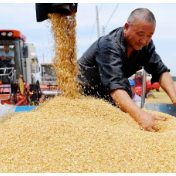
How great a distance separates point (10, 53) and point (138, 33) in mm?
4496

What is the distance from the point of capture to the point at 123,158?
120 centimetres

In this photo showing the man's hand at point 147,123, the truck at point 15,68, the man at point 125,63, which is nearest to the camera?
Result: the man's hand at point 147,123

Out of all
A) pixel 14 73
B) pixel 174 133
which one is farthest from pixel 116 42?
pixel 14 73

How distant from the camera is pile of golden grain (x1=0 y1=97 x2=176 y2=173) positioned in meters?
1.15

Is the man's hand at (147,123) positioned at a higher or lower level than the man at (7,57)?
lower

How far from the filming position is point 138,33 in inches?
75.7

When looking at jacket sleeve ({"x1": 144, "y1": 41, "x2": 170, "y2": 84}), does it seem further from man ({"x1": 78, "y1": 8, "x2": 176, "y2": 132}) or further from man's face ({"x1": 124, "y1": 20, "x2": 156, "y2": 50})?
man's face ({"x1": 124, "y1": 20, "x2": 156, "y2": 50})

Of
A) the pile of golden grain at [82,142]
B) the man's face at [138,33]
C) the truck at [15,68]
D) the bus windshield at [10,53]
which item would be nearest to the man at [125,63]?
the man's face at [138,33]

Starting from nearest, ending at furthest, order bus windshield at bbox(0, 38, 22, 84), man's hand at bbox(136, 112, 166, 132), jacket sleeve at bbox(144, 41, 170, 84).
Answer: man's hand at bbox(136, 112, 166, 132) → jacket sleeve at bbox(144, 41, 170, 84) → bus windshield at bbox(0, 38, 22, 84)

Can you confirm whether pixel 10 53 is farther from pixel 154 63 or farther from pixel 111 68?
pixel 111 68

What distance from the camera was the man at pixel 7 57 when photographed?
5643 mm

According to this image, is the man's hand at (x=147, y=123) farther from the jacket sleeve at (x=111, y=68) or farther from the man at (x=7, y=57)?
the man at (x=7, y=57)

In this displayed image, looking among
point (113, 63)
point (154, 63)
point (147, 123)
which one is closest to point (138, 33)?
point (113, 63)

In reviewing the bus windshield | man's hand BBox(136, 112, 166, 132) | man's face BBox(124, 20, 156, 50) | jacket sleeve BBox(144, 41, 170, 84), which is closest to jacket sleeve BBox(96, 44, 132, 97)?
man's face BBox(124, 20, 156, 50)
